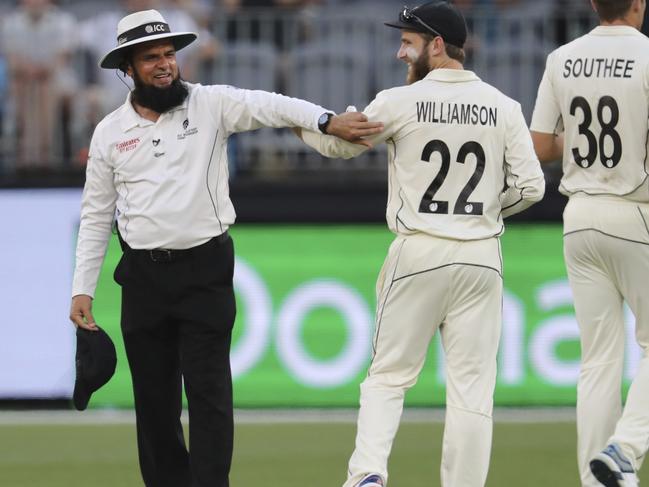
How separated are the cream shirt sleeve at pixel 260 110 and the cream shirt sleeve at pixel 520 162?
32.7 inches

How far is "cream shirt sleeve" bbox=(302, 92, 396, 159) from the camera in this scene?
21.0 ft

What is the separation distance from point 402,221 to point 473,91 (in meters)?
0.65

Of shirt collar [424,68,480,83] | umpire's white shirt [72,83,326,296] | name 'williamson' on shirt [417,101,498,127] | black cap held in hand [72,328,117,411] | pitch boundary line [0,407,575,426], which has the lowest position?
pitch boundary line [0,407,575,426]

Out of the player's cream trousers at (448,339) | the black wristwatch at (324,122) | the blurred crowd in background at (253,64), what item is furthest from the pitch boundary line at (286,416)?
the black wristwatch at (324,122)

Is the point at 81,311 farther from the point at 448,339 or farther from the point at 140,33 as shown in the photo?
the point at 448,339

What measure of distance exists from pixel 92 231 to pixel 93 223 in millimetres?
38

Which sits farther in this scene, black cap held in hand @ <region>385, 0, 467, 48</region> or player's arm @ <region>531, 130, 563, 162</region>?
player's arm @ <region>531, 130, 563, 162</region>

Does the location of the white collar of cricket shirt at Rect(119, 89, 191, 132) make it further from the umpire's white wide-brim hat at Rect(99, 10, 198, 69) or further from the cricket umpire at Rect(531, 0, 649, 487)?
the cricket umpire at Rect(531, 0, 649, 487)

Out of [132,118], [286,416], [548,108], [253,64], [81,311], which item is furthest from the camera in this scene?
[253,64]

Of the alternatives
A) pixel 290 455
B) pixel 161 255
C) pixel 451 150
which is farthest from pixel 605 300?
pixel 290 455

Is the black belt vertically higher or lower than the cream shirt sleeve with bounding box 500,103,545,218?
lower

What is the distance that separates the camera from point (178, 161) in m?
6.49

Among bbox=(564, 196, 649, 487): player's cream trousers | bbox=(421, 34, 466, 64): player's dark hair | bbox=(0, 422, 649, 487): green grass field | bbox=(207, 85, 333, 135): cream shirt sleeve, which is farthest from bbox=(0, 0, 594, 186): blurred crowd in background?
bbox=(421, 34, 466, 64): player's dark hair

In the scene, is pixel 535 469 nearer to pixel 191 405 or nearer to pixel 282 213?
pixel 191 405
